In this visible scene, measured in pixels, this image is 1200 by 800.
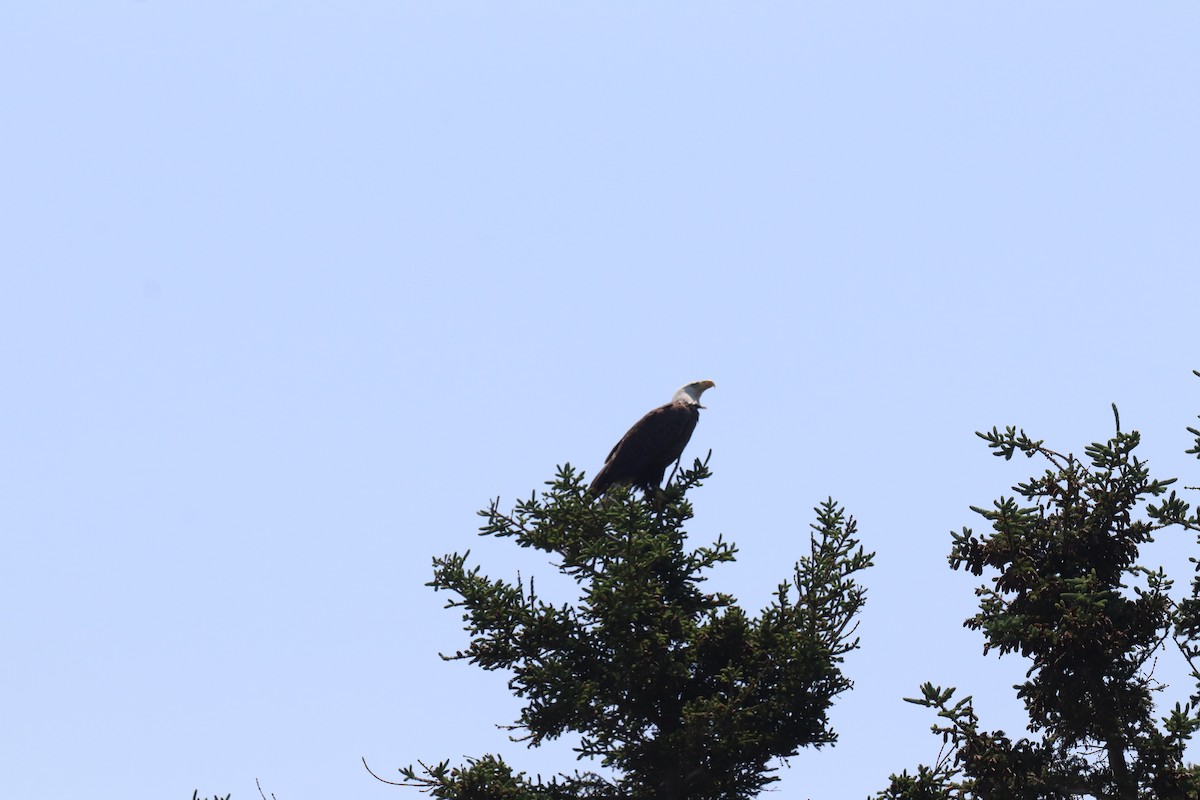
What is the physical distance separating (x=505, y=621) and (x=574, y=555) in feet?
3.29

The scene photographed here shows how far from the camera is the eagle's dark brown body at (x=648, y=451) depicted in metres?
17.6

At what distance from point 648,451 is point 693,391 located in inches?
72.1

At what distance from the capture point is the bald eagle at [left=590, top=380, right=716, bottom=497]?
17625mm

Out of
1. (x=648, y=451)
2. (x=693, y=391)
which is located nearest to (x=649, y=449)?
(x=648, y=451)

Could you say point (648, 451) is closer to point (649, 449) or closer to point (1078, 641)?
point (649, 449)

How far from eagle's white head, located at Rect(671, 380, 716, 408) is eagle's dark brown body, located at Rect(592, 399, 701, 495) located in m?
0.60

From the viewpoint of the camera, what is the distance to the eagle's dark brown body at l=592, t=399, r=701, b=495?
17.6 m

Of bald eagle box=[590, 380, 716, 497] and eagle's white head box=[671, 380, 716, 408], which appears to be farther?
eagle's white head box=[671, 380, 716, 408]

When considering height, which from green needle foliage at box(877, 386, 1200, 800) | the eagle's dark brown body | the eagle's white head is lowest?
green needle foliage at box(877, 386, 1200, 800)

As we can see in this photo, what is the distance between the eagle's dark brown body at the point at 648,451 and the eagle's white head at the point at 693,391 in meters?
0.60

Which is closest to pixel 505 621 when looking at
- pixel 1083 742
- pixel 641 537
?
pixel 641 537

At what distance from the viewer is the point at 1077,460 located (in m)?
13.6

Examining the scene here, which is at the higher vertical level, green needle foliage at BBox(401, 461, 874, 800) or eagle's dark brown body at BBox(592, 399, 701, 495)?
eagle's dark brown body at BBox(592, 399, 701, 495)

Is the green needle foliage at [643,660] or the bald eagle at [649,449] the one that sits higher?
the bald eagle at [649,449]
